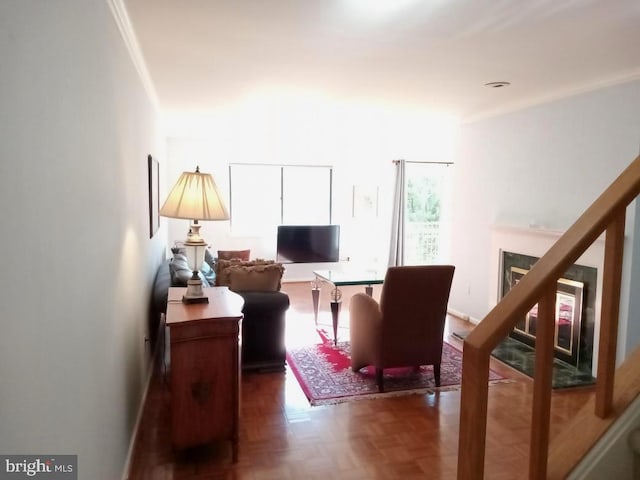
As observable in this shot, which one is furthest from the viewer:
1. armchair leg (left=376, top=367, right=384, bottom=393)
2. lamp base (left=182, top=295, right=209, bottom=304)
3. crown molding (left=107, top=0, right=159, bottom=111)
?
armchair leg (left=376, top=367, right=384, bottom=393)

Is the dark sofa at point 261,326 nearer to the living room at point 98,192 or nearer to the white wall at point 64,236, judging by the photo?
the living room at point 98,192

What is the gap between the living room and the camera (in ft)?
3.10

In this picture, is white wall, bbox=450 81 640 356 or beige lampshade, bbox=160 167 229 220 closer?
beige lampshade, bbox=160 167 229 220

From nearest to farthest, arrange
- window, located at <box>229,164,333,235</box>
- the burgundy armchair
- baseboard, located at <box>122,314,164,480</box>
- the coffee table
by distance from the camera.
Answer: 1. baseboard, located at <box>122,314,164,480</box>
2. the burgundy armchair
3. the coffee table
4. window, located at <box>229,164,333,235</box>

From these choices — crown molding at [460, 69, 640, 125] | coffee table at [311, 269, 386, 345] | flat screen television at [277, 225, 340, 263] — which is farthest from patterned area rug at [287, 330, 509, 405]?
flat screen television at [277, 225, 340, 263]

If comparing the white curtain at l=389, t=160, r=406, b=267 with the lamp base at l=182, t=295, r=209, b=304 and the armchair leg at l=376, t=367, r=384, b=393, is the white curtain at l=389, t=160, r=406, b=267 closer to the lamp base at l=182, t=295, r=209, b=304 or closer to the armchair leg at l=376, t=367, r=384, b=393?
the armchair leg at l=376, t=367, r=384, b=393

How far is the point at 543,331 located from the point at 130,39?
101 inches

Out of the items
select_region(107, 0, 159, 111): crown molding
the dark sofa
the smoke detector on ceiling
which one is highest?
the smoke detector on ceiling

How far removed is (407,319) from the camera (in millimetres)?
3311

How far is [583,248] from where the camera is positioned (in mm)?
1153

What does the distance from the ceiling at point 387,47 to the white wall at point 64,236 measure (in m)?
0.62

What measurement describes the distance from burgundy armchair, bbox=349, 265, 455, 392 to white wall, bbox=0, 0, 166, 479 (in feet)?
5.71

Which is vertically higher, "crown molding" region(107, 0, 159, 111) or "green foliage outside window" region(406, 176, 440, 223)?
"crown molding" region(107, 0, 159, 111)

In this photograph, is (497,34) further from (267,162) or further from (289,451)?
(267,162)
